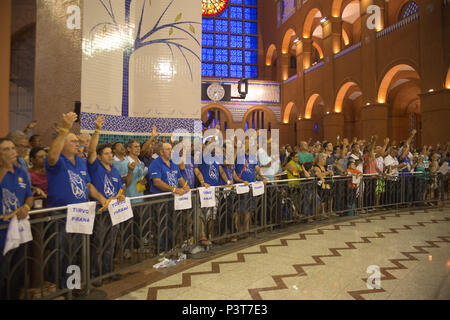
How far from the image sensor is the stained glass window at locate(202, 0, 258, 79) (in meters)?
24.5

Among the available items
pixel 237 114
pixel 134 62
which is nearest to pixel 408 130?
pixel 237 114

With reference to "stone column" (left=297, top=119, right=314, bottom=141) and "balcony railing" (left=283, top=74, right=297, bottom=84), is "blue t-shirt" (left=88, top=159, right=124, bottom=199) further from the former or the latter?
"balcony railing" (left=283, top=74, right=297, bottom=84)

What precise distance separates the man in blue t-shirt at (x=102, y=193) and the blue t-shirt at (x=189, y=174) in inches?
45.9

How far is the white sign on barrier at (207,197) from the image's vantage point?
439cm

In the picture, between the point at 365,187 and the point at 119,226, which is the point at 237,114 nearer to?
the point at 365,187

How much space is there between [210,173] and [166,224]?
141 centimetres

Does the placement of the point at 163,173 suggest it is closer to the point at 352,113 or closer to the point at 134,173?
the point at 134,173

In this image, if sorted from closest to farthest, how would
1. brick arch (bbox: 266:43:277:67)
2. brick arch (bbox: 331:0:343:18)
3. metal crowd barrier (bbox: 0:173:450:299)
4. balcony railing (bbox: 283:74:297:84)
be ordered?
metal crowd barrier (bbox: 0:173:450:299) < brick arch (bbox: 331:0:343:18) < balcony railing (bbox: 283:74:297:84) < brick arch (bbox: 266:43:277:67)

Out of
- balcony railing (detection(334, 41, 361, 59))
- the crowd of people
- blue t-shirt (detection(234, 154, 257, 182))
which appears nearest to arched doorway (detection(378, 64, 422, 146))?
balcony railing (detection(334, 41, 361, 59))

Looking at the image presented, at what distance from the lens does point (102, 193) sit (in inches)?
135

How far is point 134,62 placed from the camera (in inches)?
226

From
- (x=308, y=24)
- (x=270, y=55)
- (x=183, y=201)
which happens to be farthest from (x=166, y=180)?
(x=270, y=55)

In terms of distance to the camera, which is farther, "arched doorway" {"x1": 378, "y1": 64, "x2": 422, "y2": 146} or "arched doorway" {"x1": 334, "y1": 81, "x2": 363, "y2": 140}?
"arched doorway" {"x1": 334, "y1": 81, "x2": 363, "y2": 140}

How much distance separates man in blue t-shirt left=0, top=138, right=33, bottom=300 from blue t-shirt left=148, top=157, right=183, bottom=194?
1.51 m
